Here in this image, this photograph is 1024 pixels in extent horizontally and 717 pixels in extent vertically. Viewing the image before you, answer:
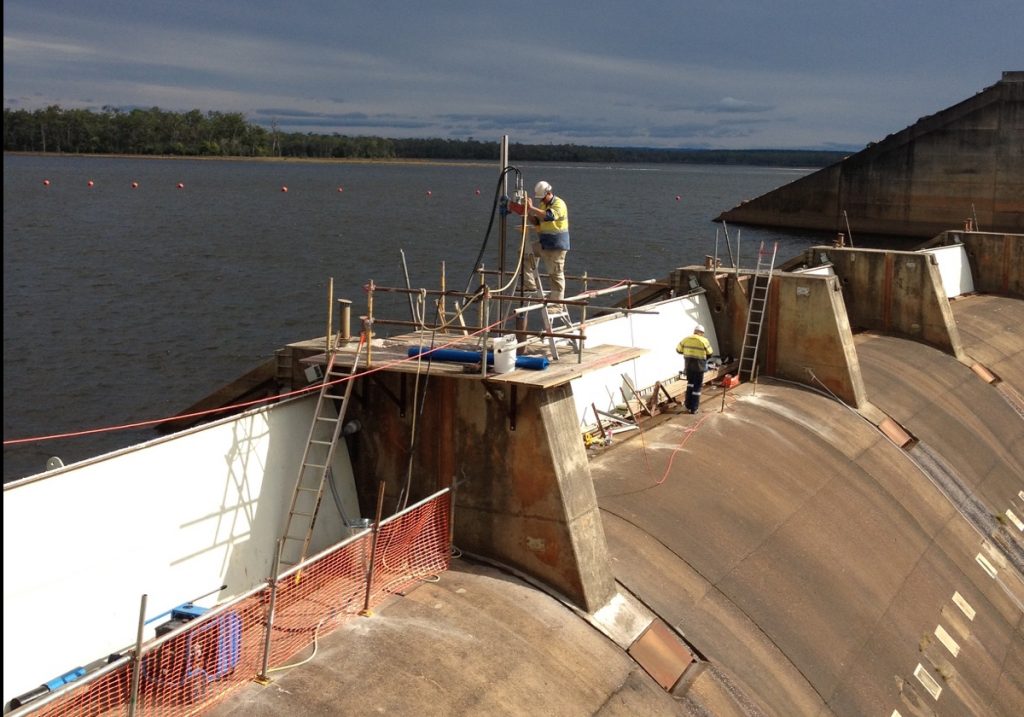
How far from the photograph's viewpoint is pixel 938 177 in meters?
73.6

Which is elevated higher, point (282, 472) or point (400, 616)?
point (282, 472)

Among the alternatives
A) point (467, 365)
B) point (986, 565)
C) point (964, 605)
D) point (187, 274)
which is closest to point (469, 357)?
point (467, 365)

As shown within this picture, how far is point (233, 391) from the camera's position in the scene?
1373cm

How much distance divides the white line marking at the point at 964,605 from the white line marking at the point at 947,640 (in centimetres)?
109

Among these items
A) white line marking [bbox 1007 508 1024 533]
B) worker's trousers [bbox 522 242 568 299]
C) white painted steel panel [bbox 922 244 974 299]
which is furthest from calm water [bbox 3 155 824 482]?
white painted steel panel [bbox 922 244 974 299]

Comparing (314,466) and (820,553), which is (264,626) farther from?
(820,553)

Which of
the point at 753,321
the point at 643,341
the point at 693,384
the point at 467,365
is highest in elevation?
the point at 467,365

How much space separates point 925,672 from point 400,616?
Result: 25.2ft

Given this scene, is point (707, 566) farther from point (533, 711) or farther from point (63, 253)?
point (63, 253)

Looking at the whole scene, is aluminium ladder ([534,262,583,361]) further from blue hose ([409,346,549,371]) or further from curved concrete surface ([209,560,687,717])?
curved concrete surface ([209,560,687,717])

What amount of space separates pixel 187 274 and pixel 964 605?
39.7 meters

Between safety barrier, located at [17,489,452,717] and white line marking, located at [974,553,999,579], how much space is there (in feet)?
35.0

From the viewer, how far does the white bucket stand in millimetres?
11406

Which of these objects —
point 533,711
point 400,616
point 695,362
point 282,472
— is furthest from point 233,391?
point 695,362
